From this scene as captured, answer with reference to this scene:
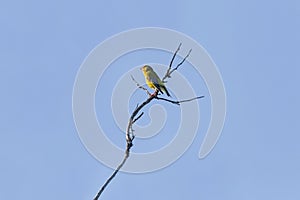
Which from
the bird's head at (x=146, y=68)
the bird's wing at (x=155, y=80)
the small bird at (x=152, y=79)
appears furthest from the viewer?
the bird's head at (x=146, y=68)

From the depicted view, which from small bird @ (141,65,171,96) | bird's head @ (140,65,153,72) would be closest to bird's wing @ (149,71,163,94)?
small bird @ (141,65,171,96)

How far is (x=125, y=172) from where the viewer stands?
8.46 m

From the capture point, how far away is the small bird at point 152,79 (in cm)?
1049

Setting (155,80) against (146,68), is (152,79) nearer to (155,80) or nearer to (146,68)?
(155,80)

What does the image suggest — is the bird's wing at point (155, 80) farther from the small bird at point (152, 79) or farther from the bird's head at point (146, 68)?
the bird's head at point (146, 68)

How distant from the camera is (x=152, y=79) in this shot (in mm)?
11648

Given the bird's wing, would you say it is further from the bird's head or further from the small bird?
the bird's head

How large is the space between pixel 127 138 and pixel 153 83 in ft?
13.0

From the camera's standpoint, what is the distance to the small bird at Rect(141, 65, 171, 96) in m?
10.5

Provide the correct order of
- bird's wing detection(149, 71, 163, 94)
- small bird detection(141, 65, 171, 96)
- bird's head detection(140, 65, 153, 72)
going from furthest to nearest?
1. bird's head detection(140, 65, 153, 72)
2. bird's wing detection(149, 71, 163, 94)
3. small bird detection(141, 65, 171, 96)

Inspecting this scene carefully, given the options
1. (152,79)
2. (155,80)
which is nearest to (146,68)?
(152,79)

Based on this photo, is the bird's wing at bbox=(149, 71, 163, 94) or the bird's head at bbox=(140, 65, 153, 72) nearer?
the bird's wing at bbox=(149, 71, 163, 94)

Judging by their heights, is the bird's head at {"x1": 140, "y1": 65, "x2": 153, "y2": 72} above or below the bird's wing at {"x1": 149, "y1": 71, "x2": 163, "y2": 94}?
above

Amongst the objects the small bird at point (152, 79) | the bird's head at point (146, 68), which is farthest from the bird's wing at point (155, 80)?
the bird's head at point (146, 68)
